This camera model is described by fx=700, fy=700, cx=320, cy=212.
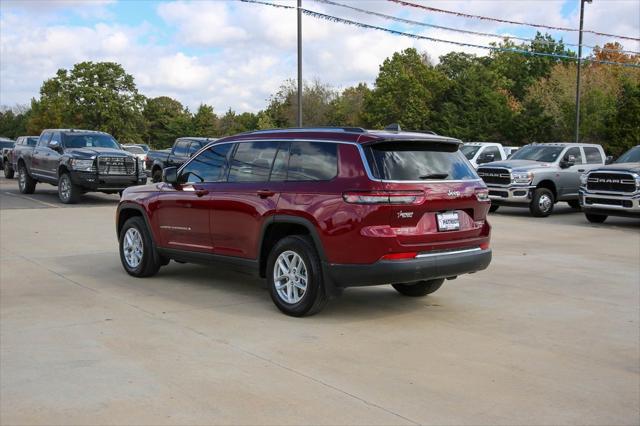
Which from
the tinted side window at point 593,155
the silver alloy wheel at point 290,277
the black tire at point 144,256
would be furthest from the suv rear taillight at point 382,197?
the tinted side window at point 593,155

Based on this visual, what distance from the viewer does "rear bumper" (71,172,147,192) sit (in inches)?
720

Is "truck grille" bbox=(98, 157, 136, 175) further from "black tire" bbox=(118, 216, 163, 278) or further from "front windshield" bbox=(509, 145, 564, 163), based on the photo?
"front windshield" bbox=(509, 145, 564, 163)

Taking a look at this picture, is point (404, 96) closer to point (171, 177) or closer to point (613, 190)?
point (613, 190)

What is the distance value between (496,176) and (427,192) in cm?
1248

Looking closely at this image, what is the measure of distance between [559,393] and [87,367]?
133 inches

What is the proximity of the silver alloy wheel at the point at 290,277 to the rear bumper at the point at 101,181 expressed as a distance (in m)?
12.7


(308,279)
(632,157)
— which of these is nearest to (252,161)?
(308,279)

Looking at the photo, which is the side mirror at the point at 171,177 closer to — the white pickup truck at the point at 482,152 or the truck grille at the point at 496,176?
the truck grille at the point at 496,176

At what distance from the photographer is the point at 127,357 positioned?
5.39 metres

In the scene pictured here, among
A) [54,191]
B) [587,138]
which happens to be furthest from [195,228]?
[587,138]

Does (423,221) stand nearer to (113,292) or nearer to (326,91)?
(113,292)

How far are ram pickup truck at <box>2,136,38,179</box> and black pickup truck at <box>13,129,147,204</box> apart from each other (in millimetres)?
2175

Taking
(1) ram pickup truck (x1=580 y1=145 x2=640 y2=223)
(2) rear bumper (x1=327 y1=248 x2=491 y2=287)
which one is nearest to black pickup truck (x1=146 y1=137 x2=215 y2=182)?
(1) ram pickup truck (x1=580 y1=145 x2=640 y2=223)

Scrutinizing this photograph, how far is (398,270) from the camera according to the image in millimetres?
6207
